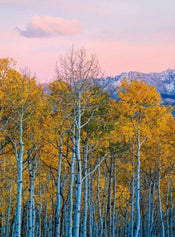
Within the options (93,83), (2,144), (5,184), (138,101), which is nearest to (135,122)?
(138,101)

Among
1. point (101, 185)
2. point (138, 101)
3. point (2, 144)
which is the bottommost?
point (101, 185)

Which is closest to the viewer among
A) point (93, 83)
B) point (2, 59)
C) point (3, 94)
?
point (93, 83)

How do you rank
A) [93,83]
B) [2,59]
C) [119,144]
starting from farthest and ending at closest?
1. [119,144]
2. [2,59]
3. [93,83]

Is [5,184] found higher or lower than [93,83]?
lower

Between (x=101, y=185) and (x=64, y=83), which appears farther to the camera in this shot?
(x=101, y=185)

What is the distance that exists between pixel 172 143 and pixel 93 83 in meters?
14.1

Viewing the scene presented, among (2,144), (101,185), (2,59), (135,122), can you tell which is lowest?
(101,185)

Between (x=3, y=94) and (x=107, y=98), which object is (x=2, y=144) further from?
(x=107, y=98)

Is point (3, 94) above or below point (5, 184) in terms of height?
above

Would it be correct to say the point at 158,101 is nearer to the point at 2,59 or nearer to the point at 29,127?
the point at 29,127

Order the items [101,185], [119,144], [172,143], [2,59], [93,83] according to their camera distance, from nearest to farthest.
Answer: [93,83] < [2,59] < [119,144] < [172,143] < [101,185]

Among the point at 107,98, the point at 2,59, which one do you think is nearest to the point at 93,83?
the point at 107,98

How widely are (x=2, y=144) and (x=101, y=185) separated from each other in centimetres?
1503

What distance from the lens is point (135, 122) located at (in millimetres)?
21562
